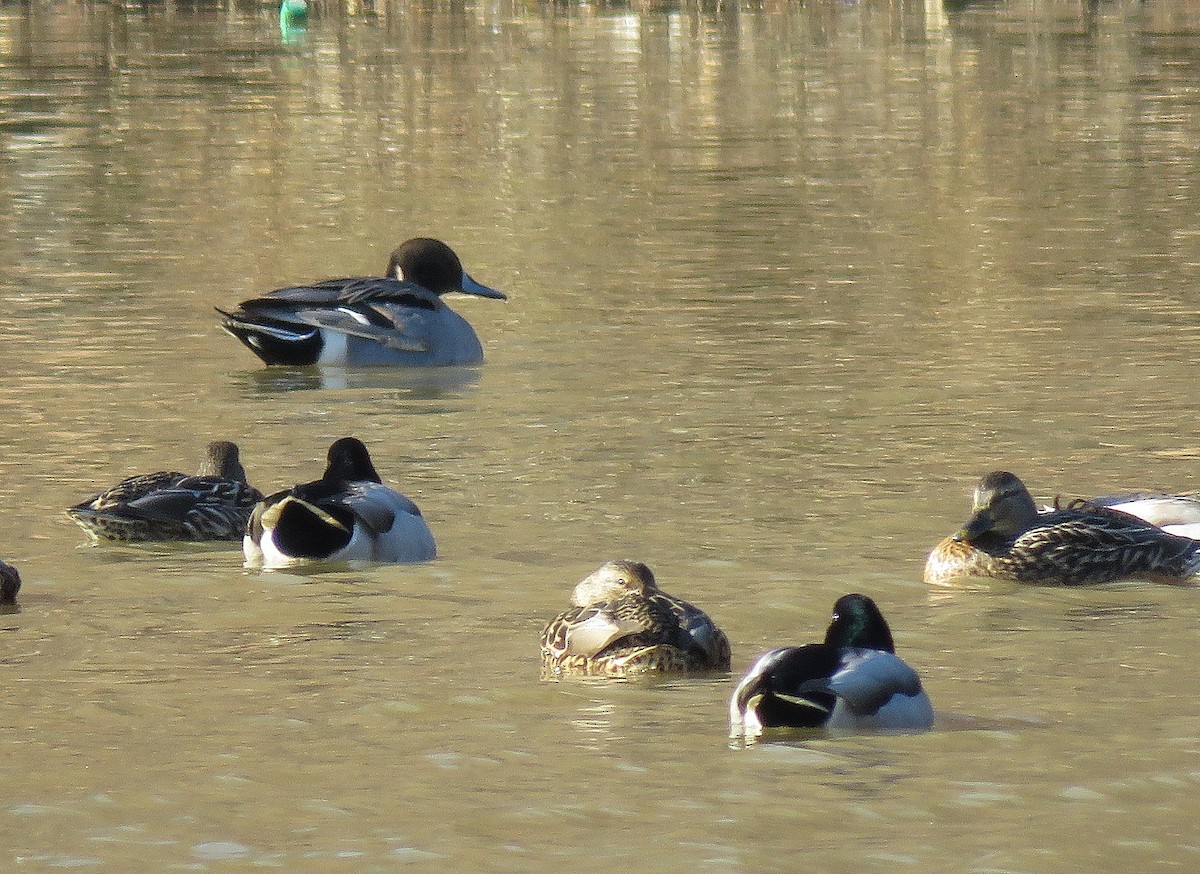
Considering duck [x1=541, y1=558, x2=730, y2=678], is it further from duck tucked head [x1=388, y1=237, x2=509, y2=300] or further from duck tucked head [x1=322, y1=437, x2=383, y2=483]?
duck tucked head [x1=388, y1=237, x2=509, y2=300]

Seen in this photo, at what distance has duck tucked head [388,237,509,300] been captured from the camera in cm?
1664

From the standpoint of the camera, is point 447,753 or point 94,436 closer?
point 447,753

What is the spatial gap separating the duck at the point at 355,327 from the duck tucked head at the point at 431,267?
0.66 meters

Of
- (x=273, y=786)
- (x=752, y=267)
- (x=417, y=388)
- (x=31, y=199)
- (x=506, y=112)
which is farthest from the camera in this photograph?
(x=506, y=112)

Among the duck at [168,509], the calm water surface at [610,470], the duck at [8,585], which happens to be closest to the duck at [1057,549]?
→ the calm water surface at [610,470]

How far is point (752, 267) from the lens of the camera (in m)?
19.0

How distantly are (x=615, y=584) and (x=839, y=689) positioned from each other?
1359mm

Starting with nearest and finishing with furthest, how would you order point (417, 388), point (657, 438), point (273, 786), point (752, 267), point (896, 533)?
point (273, 786) → point (896, 533) → point (657, 438) → point (417, 388) → point (752, 267)

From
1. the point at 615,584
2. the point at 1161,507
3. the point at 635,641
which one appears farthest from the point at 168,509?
the point at 1161,507

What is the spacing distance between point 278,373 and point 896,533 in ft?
20.3

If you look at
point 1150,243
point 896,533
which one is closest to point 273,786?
point 896,533

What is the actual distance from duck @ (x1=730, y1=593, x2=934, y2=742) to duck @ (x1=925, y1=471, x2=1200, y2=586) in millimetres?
2102

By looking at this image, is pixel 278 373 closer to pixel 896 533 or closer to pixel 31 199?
pixel 896 533

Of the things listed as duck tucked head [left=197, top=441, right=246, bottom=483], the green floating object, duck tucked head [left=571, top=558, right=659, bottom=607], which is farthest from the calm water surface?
the green floating object
